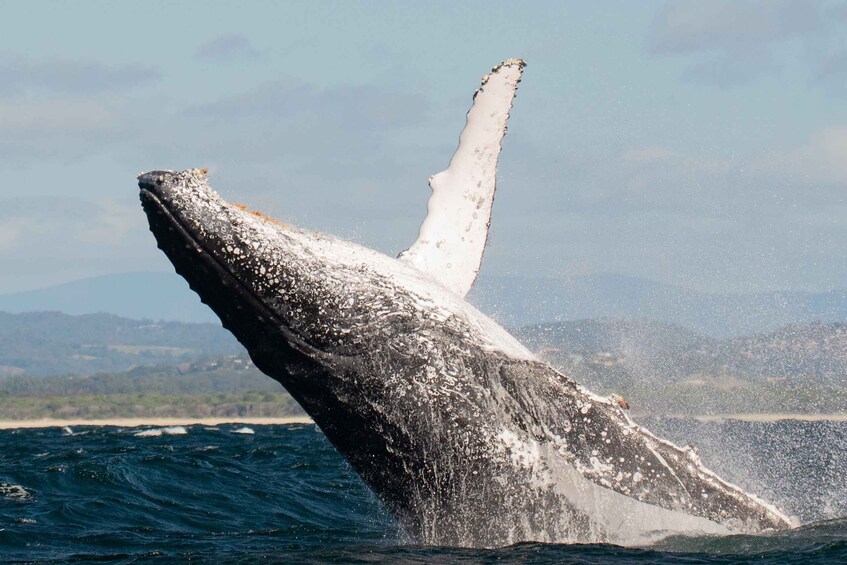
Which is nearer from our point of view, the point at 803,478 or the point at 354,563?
the point at 354,563

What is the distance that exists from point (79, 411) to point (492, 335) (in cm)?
8107

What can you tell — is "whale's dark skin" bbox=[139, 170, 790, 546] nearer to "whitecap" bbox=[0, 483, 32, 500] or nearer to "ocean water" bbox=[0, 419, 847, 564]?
"ocean water" bbox=[0, 419, 847, 564]

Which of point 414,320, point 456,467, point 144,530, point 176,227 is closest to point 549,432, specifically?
point 456,467

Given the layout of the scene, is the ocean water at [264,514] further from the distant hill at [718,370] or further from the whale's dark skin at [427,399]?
the distant hill at [718,370]

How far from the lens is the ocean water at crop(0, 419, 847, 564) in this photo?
25.3 ft

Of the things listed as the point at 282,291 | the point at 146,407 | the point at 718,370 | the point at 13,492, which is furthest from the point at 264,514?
the point at 146,407

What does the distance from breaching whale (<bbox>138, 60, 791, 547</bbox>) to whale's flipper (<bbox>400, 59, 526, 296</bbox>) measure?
102 cm

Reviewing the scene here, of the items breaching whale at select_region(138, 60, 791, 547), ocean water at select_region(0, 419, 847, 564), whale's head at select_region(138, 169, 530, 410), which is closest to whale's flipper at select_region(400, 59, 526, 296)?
breaching whale at select_region(138, 60, 791, 547)

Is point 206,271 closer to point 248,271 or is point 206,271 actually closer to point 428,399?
point 248,271

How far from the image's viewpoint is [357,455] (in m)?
7.78

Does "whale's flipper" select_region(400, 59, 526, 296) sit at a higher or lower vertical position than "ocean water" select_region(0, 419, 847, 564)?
higher

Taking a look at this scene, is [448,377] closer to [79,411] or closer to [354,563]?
[354,563]

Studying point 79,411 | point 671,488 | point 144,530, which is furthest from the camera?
point 79,411

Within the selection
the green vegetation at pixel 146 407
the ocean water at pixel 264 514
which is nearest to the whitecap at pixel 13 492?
the ocean water at pixel 264 514
